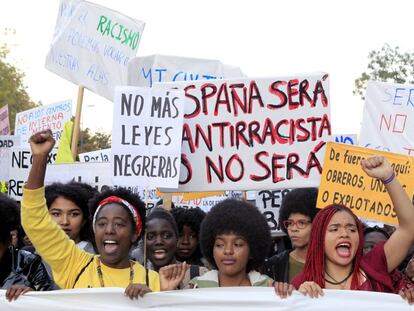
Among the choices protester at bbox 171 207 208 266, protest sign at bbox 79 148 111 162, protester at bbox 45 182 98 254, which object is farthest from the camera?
protest sign at bbox 79 148 111 162

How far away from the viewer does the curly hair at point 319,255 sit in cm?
475

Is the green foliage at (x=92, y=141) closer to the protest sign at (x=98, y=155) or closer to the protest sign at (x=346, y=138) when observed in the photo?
the protest sign at (x=98, y=155)

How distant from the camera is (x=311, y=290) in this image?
4.44m

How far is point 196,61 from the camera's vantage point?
949 centimetres

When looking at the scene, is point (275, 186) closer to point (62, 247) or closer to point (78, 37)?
point (62, 247)

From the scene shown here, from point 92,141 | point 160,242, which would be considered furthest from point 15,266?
point 92,141

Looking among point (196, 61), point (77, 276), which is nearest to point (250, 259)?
point (77, 276)

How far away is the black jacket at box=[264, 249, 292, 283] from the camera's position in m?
5.88

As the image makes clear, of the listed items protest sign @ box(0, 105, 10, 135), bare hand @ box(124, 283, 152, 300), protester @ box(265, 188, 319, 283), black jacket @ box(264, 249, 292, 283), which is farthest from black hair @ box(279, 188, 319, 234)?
protest sign @ box(0, 105, 10, 135)

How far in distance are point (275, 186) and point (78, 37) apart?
4.69 m

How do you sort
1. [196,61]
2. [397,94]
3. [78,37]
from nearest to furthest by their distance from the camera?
1. [397,94]
2. [196,61]
3. [78,37]

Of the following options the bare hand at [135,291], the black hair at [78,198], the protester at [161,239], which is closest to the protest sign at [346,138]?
the protester at [161,239]

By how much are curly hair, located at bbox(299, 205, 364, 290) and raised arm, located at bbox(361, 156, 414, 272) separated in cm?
17

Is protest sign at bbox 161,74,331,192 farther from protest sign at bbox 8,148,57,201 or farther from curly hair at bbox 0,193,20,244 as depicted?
protest sign at bbox 8,148,57,201
